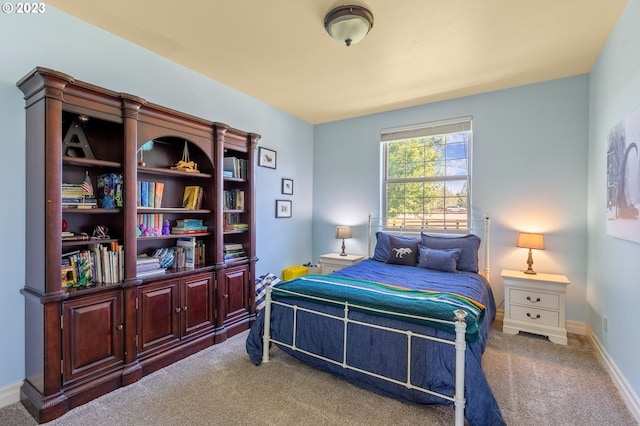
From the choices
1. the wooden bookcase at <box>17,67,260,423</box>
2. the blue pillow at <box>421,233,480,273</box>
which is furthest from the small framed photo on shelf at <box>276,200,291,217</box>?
the blue pillow at <box>421,233,480,273</box>

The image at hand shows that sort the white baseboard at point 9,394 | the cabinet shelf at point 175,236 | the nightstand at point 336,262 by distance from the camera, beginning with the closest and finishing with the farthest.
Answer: the white baseboard at point 9,394
the cabinet shelf at point 175,236
the nightstand at point 336,262

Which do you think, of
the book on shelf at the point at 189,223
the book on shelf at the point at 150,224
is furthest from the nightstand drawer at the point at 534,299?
the book on shelf at the point at 150,224

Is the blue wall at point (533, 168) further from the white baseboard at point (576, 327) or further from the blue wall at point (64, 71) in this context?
the blue wall at point (64, 71)

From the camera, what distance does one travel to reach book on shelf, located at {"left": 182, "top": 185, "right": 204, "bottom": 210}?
2871 millimetres

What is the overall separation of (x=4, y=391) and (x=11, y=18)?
96.3 inches

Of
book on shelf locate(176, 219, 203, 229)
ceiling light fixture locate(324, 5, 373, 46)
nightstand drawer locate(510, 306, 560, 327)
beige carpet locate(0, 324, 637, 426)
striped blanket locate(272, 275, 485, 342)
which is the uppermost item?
ceiling light fixture locate(324, 5, 373, 46)

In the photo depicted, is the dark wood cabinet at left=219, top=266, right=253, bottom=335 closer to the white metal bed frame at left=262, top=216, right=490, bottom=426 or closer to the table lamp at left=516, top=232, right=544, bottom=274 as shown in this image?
the white metal bed frame at left=262, top=216, right=490, bottom=426

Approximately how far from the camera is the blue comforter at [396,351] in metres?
1.65

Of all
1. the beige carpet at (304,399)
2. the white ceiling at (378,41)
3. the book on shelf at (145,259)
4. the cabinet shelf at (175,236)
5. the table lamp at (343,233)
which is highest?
the white ceiling at (378,41)

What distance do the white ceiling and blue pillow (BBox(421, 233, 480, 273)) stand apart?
1.76m

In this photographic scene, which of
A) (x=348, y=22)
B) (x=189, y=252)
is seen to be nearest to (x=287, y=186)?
(x=189, y=252)

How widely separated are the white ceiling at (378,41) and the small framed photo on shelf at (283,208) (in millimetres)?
1495

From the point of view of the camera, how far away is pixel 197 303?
270 centimetres

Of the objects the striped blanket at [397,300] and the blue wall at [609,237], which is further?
the blue wall at [609,237]
